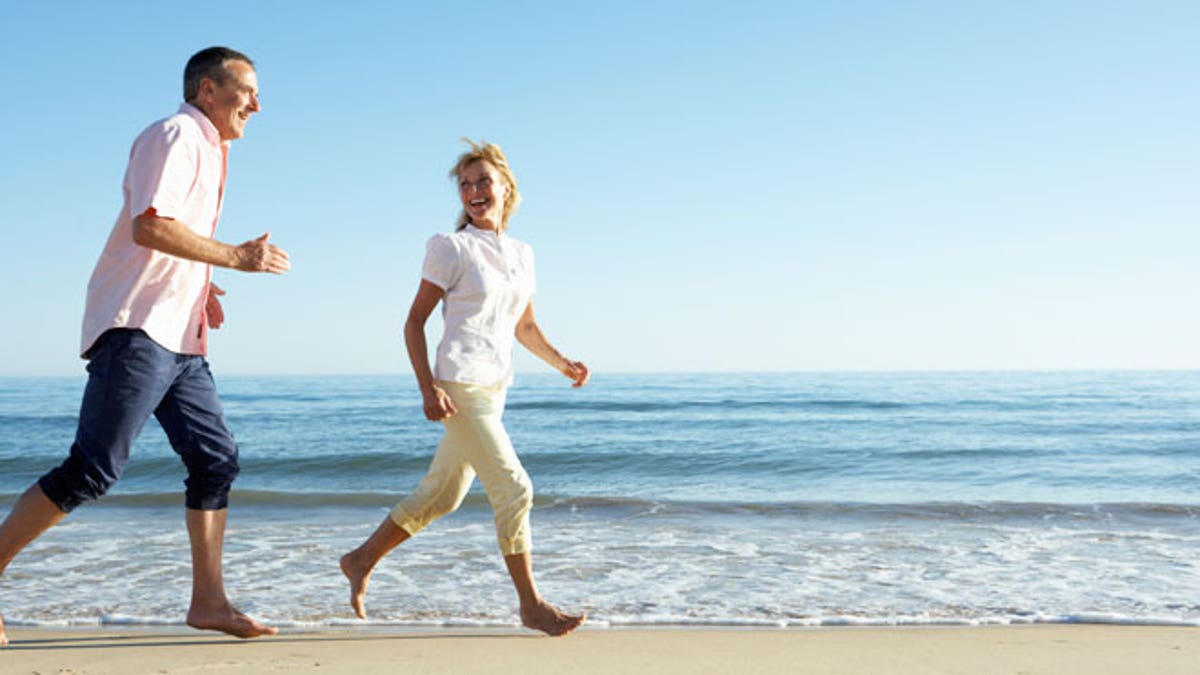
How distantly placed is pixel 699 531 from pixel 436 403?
4.18m

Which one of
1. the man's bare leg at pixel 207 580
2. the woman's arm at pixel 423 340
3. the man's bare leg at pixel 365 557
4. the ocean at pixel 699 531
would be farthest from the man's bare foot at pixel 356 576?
the woman's arm at pixel 423 340

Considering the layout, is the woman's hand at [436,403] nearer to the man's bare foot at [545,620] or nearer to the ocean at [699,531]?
the man's bare foot at [545,620]

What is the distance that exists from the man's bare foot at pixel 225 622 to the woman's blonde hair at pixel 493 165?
1.64 m

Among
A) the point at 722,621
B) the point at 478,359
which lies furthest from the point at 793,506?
the point at 478,359

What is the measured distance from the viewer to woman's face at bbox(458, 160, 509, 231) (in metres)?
3.71

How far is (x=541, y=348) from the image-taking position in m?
4.09

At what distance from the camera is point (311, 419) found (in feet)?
71.8

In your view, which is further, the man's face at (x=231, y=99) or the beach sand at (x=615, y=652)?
the man's face at (x=231, y=99)

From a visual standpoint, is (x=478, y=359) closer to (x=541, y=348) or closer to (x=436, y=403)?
(x=436, y=403)

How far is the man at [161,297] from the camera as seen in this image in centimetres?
304

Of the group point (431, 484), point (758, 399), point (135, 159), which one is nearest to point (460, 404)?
point (431, 484)

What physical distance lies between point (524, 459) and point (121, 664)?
11.3m

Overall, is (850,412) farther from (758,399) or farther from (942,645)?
(942,645)

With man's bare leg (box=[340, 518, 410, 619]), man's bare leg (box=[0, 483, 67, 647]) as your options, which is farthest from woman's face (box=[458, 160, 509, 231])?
man's bare leg (box=[0, 483, 67, 647])
